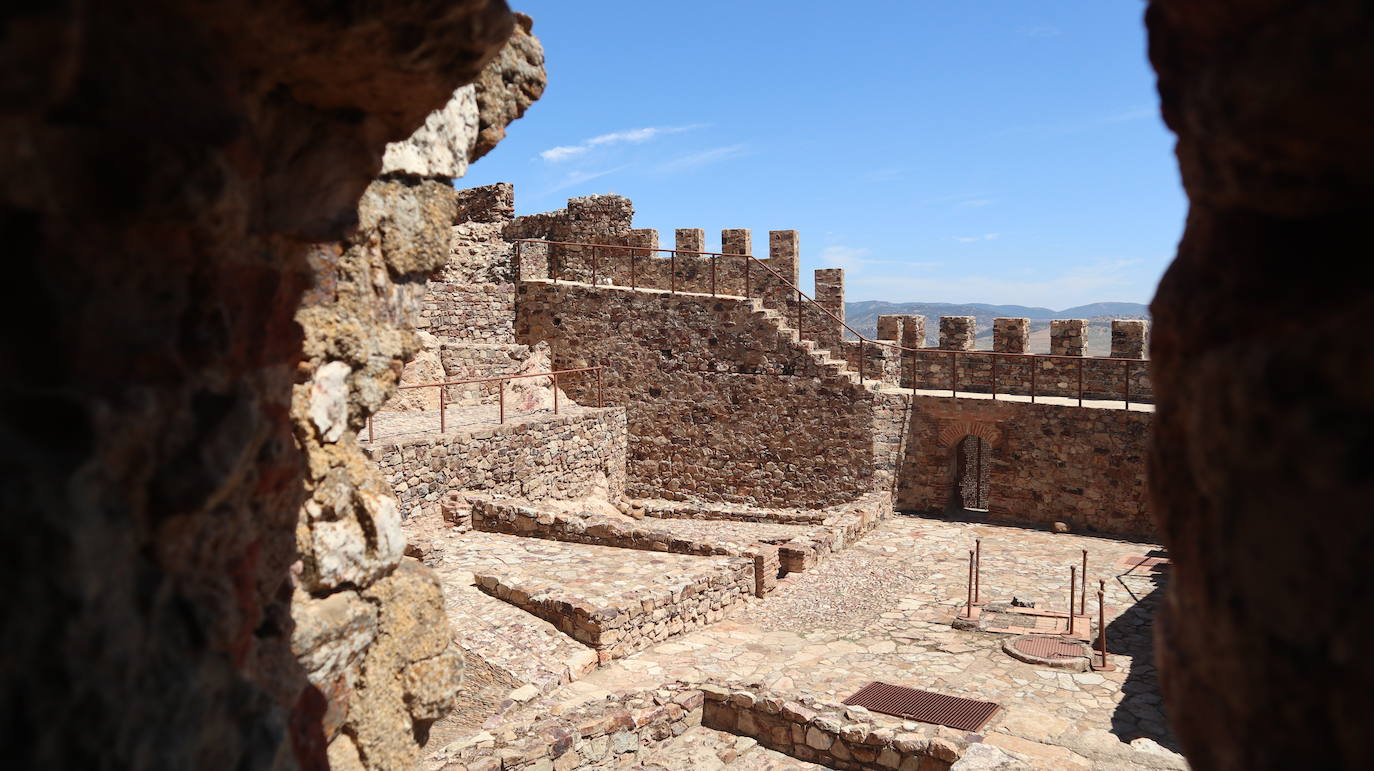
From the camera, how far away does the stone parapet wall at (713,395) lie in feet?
54.2

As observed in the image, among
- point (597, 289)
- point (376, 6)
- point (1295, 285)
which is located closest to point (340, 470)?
→ point (376, 6)

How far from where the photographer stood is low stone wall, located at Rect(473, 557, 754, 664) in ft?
30.2

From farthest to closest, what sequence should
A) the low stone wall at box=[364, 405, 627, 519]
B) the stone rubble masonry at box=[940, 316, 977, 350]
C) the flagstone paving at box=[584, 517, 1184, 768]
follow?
the stone rubble masonry at box=[940, 316, 977, 350] → the low stone wall at box=[364, 405, 627, 519] → the flagstone paving at box=[584, 517, 1184, 768]

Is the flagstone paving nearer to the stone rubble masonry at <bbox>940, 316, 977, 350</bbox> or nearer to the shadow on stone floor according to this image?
the shadow on stone floor

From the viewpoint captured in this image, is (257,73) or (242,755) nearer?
(242,755)

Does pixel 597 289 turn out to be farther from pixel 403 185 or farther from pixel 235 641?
pixel 235 641

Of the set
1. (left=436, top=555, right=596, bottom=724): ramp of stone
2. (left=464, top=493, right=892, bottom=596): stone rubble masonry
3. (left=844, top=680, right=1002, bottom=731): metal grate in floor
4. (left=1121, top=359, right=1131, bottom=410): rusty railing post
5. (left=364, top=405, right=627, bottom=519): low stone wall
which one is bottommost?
(left=844, top=680, right=1002, bottom=731): metal grate in floor

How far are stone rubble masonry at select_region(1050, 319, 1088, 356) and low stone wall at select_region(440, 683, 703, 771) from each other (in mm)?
11328

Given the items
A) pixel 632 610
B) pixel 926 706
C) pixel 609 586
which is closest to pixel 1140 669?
pixel 926 706

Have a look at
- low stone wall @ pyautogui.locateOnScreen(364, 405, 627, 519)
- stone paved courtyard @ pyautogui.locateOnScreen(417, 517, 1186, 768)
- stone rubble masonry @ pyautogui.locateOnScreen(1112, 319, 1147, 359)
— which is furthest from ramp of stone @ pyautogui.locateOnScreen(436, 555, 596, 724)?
stone rubble masonry @ pyautogui.locateOnScreen(1112, 319, 1147, 359)

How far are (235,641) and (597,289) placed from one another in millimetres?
15338

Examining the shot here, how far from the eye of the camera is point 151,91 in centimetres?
212

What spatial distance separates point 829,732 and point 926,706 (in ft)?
3.88

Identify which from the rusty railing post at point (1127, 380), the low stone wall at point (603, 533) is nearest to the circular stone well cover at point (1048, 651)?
the low stone wall at point (603, 533)
